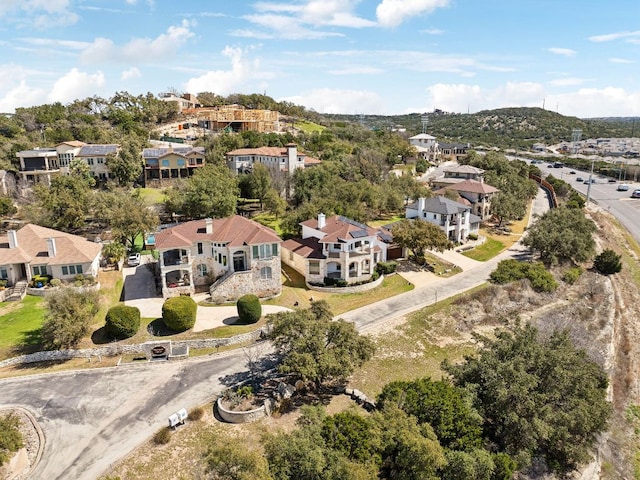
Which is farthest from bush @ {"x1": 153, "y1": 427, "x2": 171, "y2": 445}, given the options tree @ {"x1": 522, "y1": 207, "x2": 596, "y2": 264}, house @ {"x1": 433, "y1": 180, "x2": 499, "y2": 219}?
house @ {"x1": 433, "y1": 180, "x2": 499, "y2": 219}

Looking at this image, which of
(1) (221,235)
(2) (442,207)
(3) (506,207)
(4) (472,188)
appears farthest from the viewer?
(4) (472,188)

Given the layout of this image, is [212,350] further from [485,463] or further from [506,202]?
[506,202]

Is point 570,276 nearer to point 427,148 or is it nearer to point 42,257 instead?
point 42,257

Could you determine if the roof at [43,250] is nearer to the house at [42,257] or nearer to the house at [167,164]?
the house at [42,257]

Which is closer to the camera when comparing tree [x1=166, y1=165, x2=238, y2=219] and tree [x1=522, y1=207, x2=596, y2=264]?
tree [x1=522, y1=207, x2=596, y2=264]

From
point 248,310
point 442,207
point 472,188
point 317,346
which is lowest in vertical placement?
point 248,310

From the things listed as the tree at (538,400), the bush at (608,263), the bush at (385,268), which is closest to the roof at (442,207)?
the bush at (385,268)

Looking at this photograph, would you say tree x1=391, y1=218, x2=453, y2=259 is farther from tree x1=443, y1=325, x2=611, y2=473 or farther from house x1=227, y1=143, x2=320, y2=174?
house x1=227, y1=143, x2=320, y2=174

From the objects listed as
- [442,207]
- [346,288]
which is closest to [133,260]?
[346,288]
